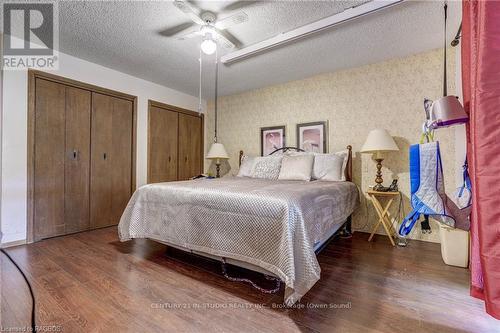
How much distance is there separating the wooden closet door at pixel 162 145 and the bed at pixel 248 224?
5.84ft

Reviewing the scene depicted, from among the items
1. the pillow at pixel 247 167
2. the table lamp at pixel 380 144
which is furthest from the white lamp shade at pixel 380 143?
the pillow at pixel 247 167

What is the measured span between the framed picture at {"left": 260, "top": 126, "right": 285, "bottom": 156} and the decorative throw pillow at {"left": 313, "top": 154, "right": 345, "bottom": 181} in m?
0.94

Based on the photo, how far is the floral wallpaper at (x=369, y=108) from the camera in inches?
111

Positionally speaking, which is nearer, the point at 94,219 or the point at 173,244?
the point at 173,244

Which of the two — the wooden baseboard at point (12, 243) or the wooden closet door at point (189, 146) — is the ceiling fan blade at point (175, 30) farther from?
the wooden baseboard at point (12, 243)

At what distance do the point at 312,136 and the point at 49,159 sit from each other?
3.60 meters

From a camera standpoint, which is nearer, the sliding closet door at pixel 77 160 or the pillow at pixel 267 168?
the sliding closet door at pixel 77 160

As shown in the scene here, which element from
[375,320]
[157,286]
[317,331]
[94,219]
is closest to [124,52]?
[94,219]

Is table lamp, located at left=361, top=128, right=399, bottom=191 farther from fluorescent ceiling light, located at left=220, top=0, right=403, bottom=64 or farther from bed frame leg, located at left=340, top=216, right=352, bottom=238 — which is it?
fluorescent ceiling light, located at left=220, top=0, right=403, bottom=64

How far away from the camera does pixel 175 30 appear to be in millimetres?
2416

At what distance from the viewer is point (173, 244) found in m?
2.12

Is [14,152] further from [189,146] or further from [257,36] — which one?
[257,36]

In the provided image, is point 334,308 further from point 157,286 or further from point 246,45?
point 246,45

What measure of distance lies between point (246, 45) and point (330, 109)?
1.59 meters
